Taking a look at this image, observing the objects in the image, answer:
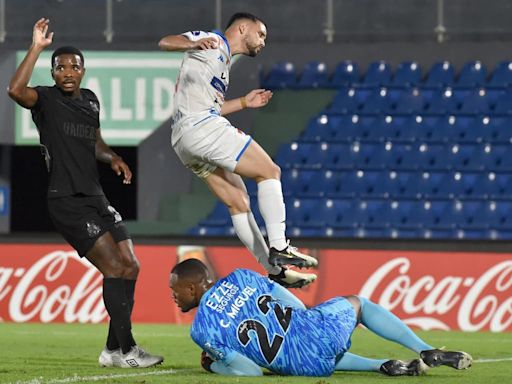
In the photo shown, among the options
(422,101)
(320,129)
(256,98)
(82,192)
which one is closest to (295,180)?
(320,129)

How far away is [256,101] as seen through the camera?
8.78 m

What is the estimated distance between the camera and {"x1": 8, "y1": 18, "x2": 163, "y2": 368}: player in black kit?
820 cm

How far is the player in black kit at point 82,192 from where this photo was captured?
820cm

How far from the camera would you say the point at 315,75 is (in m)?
17.5

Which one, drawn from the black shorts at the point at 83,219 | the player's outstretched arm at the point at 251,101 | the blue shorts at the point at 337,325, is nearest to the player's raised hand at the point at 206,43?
the player's outstretched arm at the point at 251,101

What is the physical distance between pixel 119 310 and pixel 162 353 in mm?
1703

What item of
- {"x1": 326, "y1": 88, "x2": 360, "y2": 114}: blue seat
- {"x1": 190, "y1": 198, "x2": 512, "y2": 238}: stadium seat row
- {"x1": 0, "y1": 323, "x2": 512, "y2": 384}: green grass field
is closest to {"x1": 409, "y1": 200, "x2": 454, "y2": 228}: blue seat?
{"x1": 190, "y1": 198, "x2": 512, "y2": 238}: stadium seat row

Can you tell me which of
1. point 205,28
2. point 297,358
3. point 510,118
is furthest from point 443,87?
point 297,358

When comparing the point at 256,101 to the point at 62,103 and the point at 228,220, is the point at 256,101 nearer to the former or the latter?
the point at 62,103

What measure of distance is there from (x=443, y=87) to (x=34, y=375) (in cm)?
1055

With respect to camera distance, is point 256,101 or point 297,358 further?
point 256,101

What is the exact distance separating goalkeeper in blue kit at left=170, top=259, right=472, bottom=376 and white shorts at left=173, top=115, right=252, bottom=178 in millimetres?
943

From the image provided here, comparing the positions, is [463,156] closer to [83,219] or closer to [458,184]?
[458,184]

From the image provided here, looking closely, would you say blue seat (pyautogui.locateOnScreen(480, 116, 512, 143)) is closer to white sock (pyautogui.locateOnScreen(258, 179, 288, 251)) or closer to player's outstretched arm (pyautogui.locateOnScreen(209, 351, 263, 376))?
white sock (pyautogui.locateOnScreen(258, 179, 288, 251))
